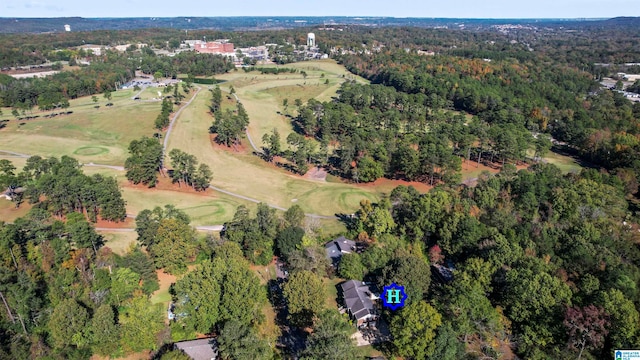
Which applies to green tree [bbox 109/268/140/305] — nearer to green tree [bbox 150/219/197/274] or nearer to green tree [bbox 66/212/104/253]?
green tree [bbox 150/219/197/274]

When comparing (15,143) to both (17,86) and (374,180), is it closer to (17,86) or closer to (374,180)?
(17,86)

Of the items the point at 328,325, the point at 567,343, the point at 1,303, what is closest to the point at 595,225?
the point at 567,343

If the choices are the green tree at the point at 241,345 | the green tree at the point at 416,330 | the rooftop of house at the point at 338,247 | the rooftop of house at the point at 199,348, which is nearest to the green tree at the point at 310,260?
the rooftop of house at the point at 338,247

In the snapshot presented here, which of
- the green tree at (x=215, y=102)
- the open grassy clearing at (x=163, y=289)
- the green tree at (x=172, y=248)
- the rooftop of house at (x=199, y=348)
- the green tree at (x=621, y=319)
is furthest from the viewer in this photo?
the green tree at (x=215, y=102)

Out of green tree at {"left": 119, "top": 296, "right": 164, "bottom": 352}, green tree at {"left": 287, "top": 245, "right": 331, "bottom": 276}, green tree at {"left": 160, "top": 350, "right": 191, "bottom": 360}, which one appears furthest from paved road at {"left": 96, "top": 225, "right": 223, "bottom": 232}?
green tree at {"left": 160, "top": 350, "right": 191, "bottom": 360}

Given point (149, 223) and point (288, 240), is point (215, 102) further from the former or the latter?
point (288, 240)

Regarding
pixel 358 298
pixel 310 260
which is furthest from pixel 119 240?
pixel 358 298

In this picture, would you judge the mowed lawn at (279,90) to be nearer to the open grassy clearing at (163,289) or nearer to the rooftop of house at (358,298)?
the open grassy clearing at (163,289)
